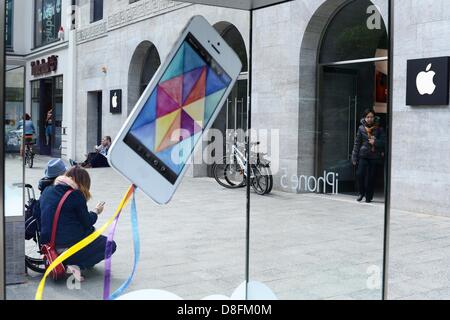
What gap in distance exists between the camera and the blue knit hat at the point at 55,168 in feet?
9.48

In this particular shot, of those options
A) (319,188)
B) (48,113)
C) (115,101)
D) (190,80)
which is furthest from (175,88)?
(319,188)

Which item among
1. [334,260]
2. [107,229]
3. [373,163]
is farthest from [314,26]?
[107,229]

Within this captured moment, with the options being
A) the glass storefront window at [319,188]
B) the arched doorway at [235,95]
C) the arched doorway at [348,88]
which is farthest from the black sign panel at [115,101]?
the arched doorway at [348,88]

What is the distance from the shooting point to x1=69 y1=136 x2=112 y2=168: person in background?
2.80 meters

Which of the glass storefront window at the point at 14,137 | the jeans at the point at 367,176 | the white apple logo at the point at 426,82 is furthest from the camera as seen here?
the white apple logo at the point at 426,82

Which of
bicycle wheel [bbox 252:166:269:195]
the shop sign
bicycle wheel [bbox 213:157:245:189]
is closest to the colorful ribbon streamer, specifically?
bicycle wheel [bbox 213:157:245:189]

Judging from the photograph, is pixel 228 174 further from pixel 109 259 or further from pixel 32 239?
pixel 32 239

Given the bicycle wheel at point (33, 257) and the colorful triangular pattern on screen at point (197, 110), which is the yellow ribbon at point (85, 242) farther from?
the colorful triangular pattern on screen at point (197, 110)

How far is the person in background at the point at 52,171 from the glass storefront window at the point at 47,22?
0.58 meters

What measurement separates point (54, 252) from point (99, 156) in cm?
57

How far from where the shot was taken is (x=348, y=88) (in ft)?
13.7

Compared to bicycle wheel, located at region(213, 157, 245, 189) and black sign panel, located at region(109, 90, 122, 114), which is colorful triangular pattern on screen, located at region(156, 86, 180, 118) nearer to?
black sign panel, located at region(109, 90, 122, 114)

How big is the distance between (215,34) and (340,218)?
1431 millimetres

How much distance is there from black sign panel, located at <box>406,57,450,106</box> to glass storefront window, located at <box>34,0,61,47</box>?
631cm
